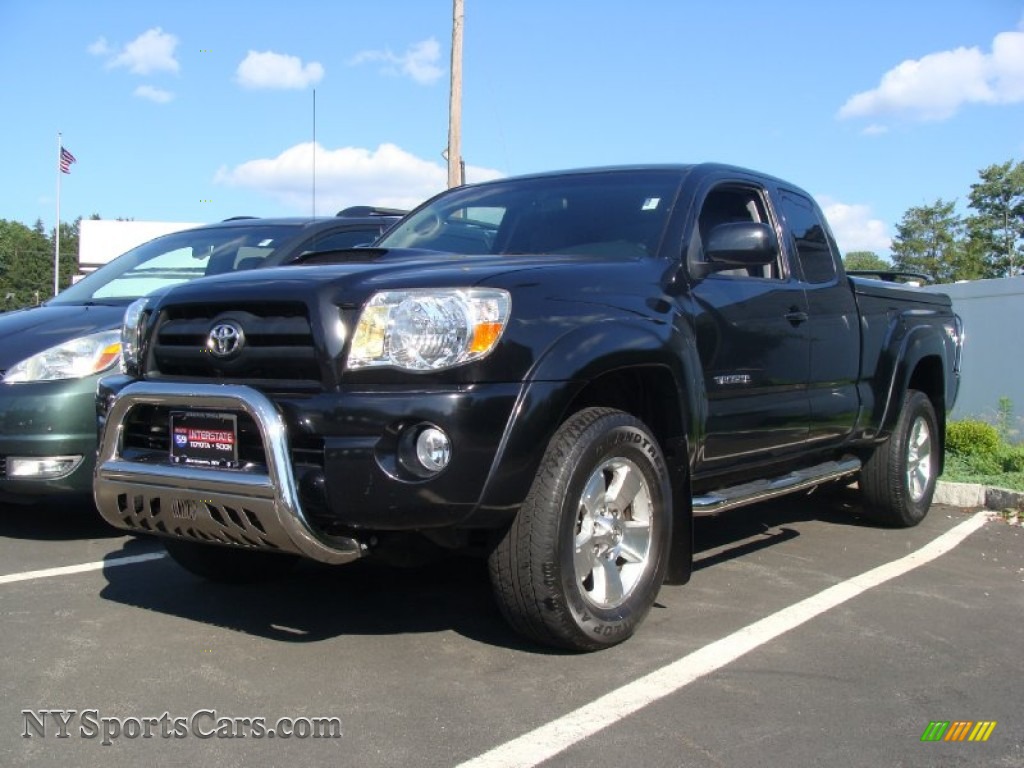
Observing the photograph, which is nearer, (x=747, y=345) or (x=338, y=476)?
(x=338, y=476)

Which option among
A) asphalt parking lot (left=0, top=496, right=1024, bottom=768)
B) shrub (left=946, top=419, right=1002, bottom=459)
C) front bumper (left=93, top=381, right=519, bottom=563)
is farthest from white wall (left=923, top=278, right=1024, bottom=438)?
front bumper (left=93, top=381, right=519, bottom=563)

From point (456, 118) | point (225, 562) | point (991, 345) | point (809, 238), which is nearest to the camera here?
point (225, 562)

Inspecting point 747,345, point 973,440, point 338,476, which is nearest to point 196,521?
point 338,476

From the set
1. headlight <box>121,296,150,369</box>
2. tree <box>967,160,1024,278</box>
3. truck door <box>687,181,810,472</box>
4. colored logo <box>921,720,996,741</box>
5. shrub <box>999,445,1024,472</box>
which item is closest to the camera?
colored logo <box>921,720,996,741</box>

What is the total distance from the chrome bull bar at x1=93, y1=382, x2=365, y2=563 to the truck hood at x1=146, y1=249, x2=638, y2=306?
373mm

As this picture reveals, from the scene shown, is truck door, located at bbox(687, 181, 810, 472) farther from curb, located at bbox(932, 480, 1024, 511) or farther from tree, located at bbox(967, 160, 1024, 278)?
tree, located at bbox(967, 160, 1024, 278)

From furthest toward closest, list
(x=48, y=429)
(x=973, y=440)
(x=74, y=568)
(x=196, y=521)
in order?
(x=973, y=440)
(x=48, y=429)
(x=74, y=568)
(x=196, y=521)

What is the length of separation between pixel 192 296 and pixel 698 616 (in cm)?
248

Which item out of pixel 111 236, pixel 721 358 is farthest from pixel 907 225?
pixel 721 358

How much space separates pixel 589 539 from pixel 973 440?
634 cm

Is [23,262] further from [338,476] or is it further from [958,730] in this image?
[958,730]

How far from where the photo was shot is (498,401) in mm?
3303
